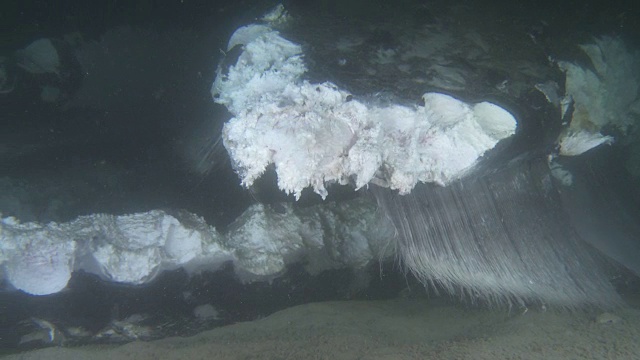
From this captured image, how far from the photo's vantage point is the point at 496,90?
220 cm

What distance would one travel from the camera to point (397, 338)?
2527 mm

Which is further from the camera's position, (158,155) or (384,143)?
(158,155)

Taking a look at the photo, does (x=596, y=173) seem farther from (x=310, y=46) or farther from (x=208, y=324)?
(x=208, y=324)

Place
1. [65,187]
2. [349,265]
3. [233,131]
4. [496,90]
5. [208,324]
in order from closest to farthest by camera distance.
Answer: [233,131]
[496,90]
[65,187]
[208,324]
[349,265]

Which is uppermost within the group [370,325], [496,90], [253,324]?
[496,90]

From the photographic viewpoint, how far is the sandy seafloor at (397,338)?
7.42 feet

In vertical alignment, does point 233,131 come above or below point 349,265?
above

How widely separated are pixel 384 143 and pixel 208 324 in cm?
187

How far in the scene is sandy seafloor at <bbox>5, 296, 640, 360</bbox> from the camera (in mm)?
2262

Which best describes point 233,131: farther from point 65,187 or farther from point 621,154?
point 621,154

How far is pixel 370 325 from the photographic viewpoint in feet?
8.89

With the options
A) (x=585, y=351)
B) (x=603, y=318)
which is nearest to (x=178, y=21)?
(x=585, y=351)

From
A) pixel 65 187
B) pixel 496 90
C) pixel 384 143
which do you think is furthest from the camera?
pixel 65 187

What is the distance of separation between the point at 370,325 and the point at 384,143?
1512 millimetres
